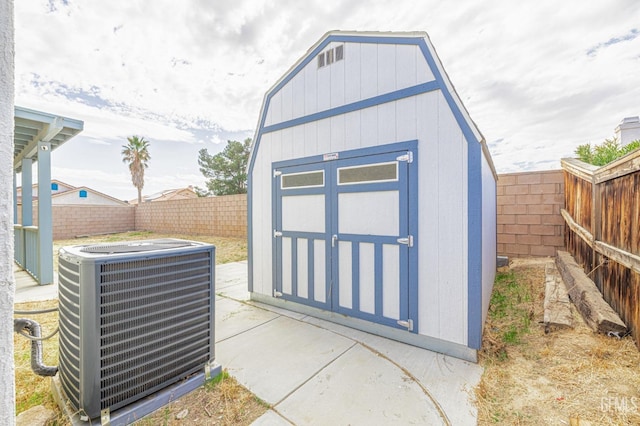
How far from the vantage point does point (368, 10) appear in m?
3.57

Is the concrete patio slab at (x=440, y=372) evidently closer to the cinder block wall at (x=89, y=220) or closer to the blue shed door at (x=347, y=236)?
the blue shed door at (x=347, y=236)

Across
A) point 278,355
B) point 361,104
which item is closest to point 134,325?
point 278,355

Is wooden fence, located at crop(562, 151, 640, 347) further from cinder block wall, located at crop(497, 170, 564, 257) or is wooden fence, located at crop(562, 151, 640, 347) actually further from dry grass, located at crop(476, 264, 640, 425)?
cinder block wall, located at crop(497, 170, 564, 257)

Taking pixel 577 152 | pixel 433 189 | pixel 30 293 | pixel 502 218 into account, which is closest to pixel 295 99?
pixel 433 189

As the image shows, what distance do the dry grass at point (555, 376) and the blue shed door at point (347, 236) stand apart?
0.85 metres

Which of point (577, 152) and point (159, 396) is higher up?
point (577, 152)

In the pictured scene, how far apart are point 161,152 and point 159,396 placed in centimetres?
2630

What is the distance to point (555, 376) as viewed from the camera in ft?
7.02

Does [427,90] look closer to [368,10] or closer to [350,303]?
[368,10]

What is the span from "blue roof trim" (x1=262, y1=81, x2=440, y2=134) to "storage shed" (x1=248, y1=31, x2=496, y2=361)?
12mm

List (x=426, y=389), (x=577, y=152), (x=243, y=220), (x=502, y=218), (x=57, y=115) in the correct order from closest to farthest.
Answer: (x=426, y=389)
(x=57, y=115)
(x=502, y=218)
(x=577, y=152)
(x=243, y=220)

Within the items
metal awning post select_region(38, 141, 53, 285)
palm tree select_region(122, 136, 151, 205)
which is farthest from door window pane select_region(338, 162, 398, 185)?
palm tree select_region(122, 136, 151, 205)

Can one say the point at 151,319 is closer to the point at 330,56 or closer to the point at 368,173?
the point at 368,173

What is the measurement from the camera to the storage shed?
8.27 feet
